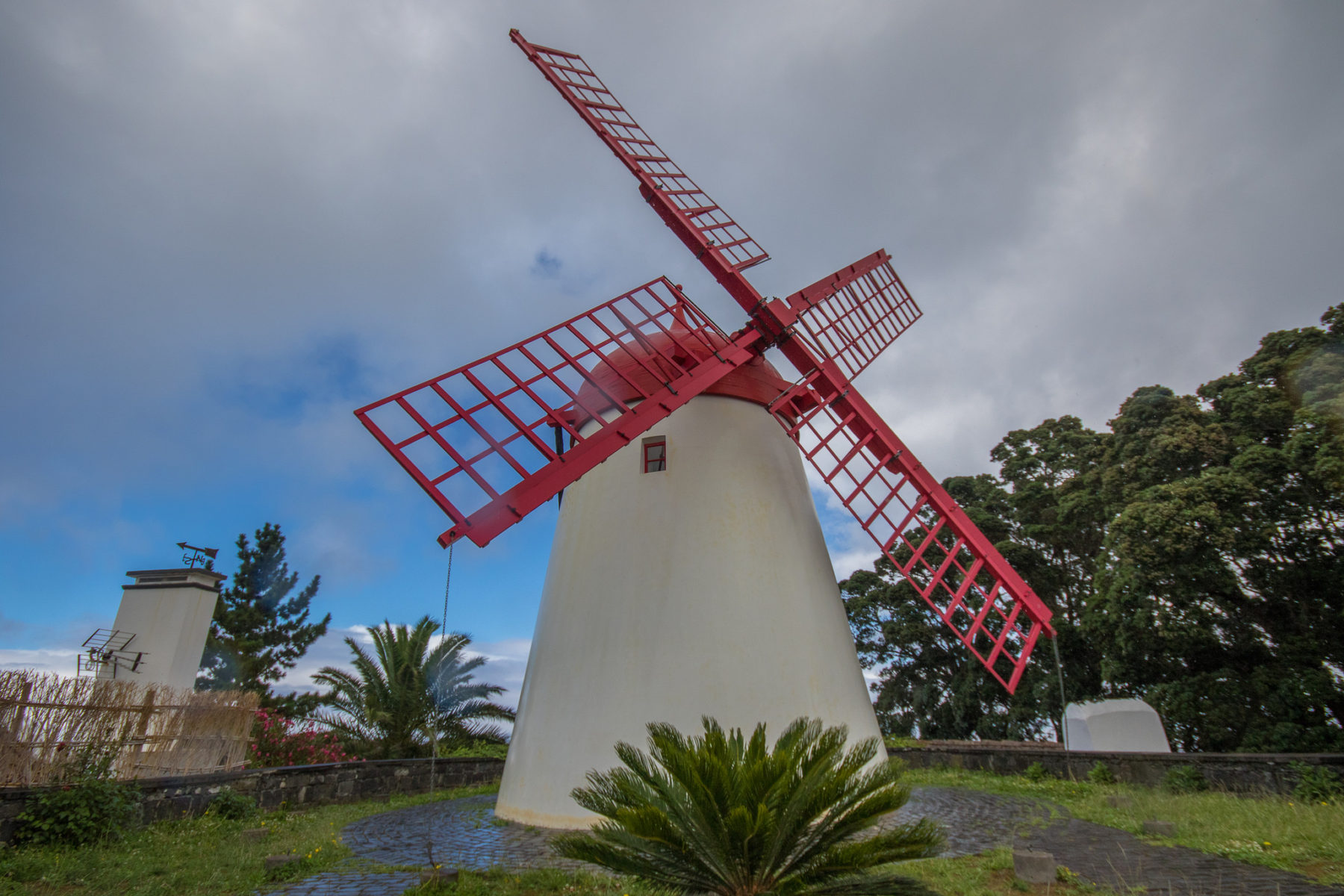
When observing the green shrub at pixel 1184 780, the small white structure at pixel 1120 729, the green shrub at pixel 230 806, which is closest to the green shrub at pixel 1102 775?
the small white structure at pixel 1120 729

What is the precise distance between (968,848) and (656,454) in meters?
5.05

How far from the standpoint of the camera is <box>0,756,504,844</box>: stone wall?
6.45 metres

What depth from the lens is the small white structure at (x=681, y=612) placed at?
6.98 m

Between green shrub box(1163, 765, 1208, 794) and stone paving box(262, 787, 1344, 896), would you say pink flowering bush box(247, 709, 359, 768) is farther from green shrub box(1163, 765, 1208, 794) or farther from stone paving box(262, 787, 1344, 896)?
green shrub box(1163, 765, 1208, 794)

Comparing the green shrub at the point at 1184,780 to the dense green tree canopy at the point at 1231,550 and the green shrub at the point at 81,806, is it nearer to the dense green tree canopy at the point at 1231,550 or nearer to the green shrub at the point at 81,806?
the dense green tree canopy at the point at 1231,550

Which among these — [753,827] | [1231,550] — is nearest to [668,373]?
[753,827]

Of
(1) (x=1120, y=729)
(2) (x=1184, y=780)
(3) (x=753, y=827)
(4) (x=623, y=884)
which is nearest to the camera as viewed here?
(3) (x=753, y=827)

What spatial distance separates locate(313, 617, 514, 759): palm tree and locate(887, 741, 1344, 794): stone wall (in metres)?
8.40

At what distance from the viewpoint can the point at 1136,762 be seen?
9289 mm

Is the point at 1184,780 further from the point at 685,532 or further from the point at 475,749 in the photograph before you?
the point at 475,749

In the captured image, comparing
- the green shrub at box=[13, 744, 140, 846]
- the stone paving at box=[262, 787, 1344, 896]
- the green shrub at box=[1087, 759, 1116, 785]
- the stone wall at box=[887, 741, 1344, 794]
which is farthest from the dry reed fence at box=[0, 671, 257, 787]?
the green shrub at box=[1087, 759, 1116, 785]

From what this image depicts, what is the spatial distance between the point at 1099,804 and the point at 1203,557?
6.31m

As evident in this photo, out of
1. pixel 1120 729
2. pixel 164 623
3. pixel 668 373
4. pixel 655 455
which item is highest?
pixel 668 373

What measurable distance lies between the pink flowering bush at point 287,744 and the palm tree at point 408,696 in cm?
31
